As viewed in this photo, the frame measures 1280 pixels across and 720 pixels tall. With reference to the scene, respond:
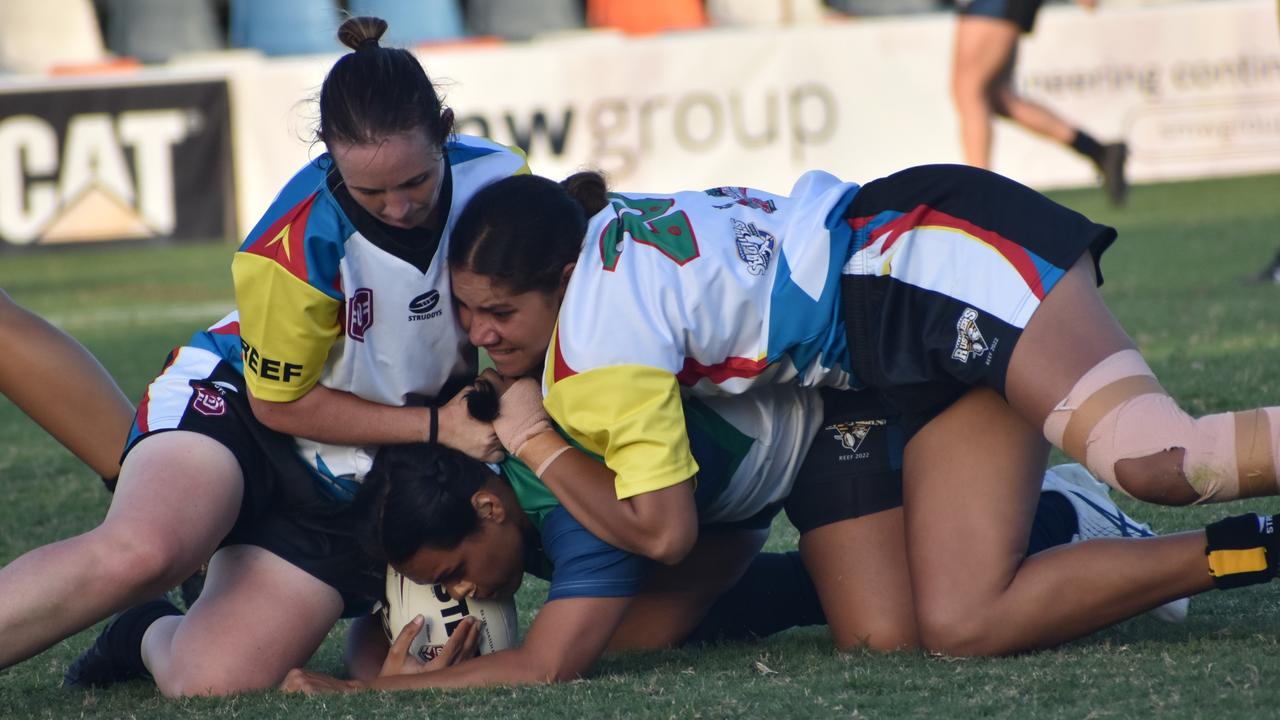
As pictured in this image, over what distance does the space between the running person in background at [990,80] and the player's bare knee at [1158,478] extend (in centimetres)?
691

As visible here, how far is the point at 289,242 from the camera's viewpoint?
10.9ft

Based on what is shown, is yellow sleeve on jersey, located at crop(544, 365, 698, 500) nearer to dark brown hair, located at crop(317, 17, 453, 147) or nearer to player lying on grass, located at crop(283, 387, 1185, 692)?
player lying on grass, located at crop(283, 387, 1185, 692)

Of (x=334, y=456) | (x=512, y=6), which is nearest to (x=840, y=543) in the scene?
(x=334, y=456)

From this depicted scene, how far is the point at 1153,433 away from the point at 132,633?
6.91ft

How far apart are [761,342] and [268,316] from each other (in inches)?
38.5

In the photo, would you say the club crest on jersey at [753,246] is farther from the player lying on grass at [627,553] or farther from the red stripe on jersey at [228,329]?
the red stripe on jersey at [228,329]

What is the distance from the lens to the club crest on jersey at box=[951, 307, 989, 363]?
322 cm

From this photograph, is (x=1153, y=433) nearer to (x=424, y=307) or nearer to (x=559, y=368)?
(x=559, y=368)

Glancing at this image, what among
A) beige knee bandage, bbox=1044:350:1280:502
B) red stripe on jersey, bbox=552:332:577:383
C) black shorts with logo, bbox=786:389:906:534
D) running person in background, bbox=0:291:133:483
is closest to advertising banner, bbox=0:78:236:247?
running person in background, bbox=0:291:133:483

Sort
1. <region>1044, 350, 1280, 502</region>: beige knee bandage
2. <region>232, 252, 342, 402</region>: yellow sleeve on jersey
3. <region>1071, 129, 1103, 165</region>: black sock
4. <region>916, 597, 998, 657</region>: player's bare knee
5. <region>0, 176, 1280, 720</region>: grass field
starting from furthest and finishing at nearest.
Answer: <region>1071, 129, 1103, 165</region>: black sock
<region>232, 252, 342, 402</region>: yellow sleeve on jersey
<region>916, 597, 998, 657</region>: player's bare knee
<region>1044, 350, 1280, 502</region>: beige knee bandage
<region>0, 176, 1280, 720</region>: grass field

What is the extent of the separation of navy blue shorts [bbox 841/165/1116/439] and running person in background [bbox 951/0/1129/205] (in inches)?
255

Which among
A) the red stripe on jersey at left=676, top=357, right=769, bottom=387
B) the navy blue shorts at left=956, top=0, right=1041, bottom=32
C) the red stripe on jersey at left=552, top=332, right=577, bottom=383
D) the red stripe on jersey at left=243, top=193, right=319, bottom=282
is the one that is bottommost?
the navy blue shorts at left=956, top=0, right=1041, bottom=32

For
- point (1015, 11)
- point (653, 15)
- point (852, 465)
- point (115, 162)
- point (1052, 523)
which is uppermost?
point (1015, 11)

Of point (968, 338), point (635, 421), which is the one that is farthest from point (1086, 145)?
point (635, 421)
